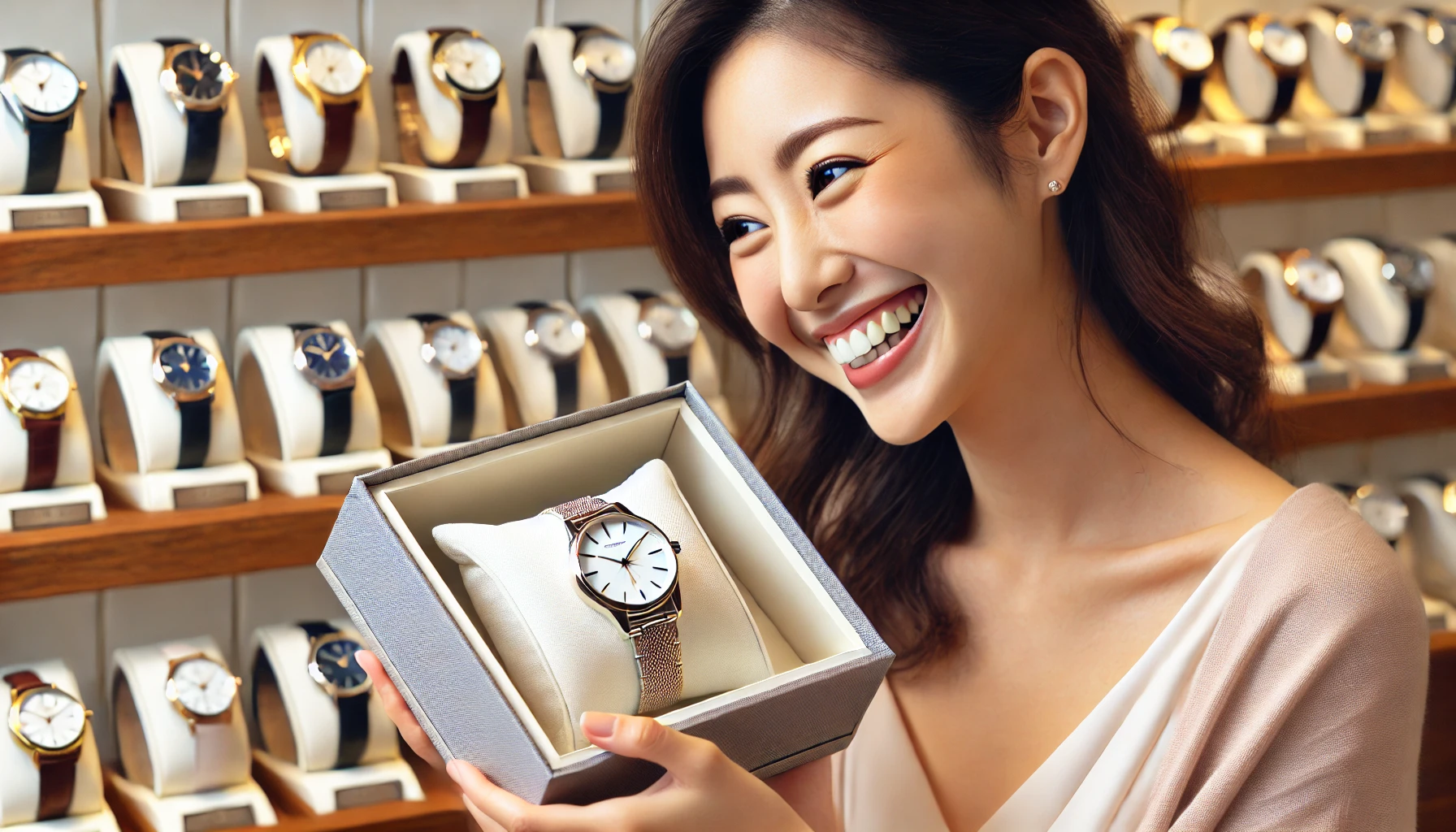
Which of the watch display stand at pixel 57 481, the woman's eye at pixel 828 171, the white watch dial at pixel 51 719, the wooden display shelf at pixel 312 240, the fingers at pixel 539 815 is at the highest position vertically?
the woman's eye at pixel 828 171

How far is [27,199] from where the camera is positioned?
6.44 feet

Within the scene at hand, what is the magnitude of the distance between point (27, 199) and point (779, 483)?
3.64 feet

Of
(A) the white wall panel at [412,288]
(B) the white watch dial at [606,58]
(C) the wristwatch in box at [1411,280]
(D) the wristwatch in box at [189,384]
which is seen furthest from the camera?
(C) the wristwatch in box at [1411,280]

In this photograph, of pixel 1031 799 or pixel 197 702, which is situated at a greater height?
pixel 1031 799

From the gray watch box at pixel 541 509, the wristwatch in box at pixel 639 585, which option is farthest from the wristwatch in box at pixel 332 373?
the wristwatch in box at pixel 639 585

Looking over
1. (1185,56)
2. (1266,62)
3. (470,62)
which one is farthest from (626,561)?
(1266,62)

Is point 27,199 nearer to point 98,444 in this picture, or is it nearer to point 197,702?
point 98,444

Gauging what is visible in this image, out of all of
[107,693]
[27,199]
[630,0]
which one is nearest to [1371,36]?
[630,0]

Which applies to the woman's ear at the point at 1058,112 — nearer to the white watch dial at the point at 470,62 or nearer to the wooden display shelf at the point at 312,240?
the wooden display shelf at the point at 312,240

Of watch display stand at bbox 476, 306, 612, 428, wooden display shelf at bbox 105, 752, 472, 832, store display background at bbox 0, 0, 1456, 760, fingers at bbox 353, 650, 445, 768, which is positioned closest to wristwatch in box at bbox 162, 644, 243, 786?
wooden display shelf at bbox 105, 752, 472, 832

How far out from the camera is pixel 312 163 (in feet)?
7.06

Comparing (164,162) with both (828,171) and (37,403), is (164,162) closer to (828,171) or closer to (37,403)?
(37,403)

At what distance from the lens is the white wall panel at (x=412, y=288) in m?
2.46

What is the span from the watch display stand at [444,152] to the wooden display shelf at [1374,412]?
145 cm
